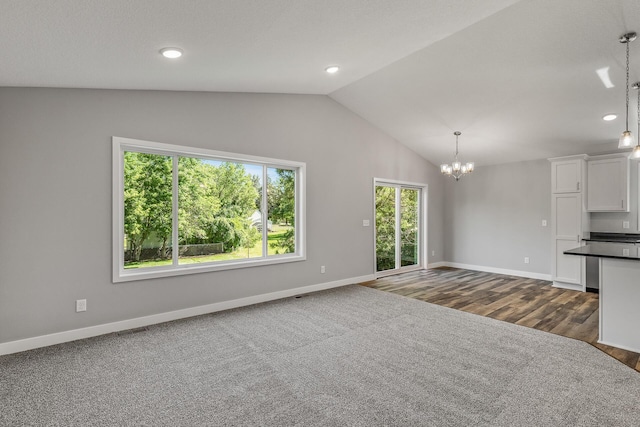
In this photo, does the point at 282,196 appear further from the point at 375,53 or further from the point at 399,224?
the point at 399,224

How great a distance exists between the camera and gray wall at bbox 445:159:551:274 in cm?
634

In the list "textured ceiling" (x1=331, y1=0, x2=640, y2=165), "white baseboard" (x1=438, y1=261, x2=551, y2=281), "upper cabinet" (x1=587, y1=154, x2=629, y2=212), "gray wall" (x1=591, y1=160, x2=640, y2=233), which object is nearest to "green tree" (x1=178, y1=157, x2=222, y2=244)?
"textured ceiling" (x1=331, y1=0, x2=640, y2=165)

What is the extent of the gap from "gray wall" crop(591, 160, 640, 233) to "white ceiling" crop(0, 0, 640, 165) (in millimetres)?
669

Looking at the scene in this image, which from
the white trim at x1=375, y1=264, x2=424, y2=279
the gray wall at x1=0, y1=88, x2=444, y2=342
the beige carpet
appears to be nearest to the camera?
the beige carpet

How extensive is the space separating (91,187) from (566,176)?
7.08 m

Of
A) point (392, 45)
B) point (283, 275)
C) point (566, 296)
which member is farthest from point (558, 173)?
point (283, 275)

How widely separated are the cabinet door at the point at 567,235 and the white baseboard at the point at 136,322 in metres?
4.26

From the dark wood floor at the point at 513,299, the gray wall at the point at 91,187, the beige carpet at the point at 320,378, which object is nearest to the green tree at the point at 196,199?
the gray wall at the point at 91,187

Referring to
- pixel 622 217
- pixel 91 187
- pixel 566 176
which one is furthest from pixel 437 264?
pixel 91 187

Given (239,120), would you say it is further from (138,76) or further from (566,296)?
(566,296)

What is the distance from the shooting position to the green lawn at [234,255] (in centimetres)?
385

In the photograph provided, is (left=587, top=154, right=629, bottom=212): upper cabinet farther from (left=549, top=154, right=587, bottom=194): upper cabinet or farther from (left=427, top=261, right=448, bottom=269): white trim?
(left=427, top=261, right=448, bottom=269): white trim

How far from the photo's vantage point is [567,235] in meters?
5.59

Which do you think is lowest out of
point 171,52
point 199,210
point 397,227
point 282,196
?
point 397,227
